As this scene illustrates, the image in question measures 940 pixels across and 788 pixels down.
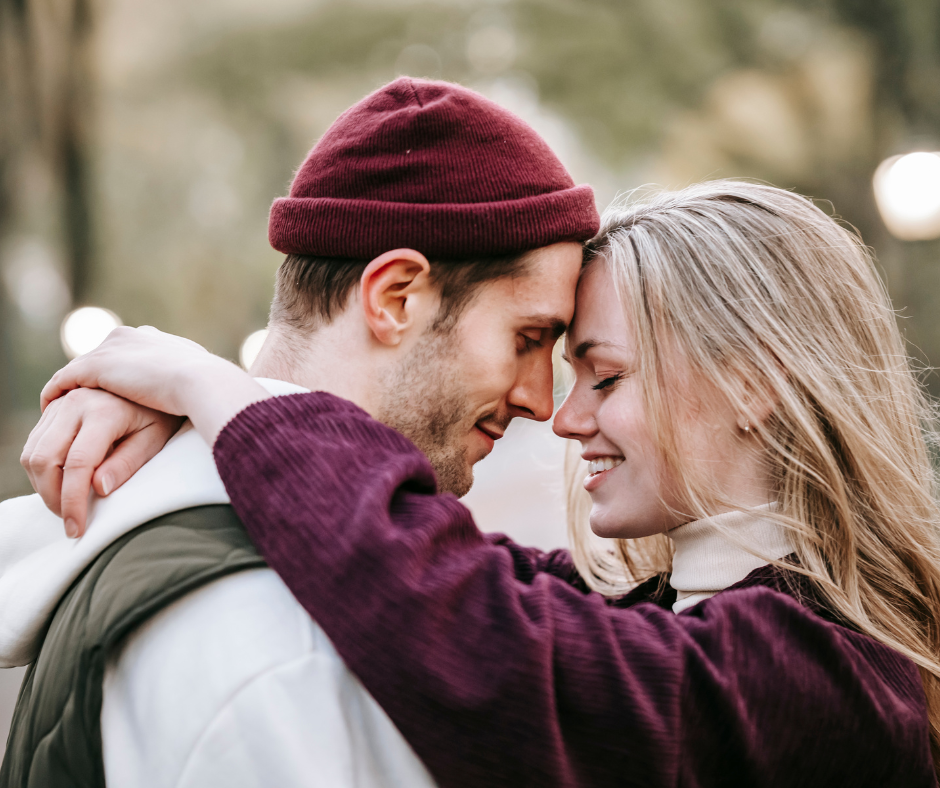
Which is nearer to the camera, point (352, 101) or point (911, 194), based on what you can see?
point (911, 194)

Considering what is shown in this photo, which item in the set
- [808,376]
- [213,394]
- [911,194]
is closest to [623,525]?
[808,376]

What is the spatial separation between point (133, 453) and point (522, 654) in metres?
0.95

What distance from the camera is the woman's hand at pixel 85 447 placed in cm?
168

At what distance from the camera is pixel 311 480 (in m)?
1.50

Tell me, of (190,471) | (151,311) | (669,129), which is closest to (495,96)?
(669,129)

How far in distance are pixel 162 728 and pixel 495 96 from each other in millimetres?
9547

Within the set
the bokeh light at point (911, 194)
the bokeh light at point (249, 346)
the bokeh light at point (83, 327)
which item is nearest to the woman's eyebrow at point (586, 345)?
the bokeh light at point (911, 194)

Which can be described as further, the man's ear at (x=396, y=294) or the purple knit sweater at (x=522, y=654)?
the man's ear at (x=396, y=294)

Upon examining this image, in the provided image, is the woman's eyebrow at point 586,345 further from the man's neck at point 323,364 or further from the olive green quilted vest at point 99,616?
the olive green quilted vest at point 99,616

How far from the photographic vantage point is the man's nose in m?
2.32

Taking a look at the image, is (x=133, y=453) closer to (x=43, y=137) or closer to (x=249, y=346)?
(x=43, y=137)

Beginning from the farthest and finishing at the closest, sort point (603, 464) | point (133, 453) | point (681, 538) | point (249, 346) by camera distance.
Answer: point (249, 346), point (603, 464), point (681, 538), point (133, 453)

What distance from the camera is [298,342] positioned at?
7.20 feet

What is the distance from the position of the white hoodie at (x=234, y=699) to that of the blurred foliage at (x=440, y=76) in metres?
7.48
